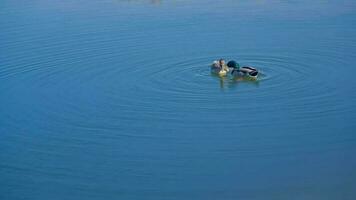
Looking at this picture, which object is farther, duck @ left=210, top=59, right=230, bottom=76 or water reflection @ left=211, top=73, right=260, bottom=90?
duck @ left=210, top=59, right=230, bottom=76

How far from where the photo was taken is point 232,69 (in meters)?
9.64

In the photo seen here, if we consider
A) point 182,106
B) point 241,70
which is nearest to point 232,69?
point 241,70

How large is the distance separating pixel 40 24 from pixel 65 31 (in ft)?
2.83

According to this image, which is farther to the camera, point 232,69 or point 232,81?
point 232,69

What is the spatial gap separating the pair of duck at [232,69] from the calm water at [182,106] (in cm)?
14

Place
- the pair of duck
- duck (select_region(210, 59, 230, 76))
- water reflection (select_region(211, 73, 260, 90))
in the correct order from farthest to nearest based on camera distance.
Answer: duck (select_region(210, 59, 230, 76)) → the pair of duck → water reflection (select_region(211, 73, 260, 90))

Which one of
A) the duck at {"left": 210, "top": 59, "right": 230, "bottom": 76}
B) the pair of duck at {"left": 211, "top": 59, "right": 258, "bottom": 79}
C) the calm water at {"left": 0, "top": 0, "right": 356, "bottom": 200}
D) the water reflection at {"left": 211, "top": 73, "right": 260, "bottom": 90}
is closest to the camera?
the calm water at {"left": 0, "top": 0, "right": 356, "bottom": 200}

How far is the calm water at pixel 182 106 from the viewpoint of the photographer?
6.88 metres

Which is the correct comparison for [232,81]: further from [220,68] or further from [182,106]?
[182,106]

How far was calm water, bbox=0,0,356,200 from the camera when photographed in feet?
22.6

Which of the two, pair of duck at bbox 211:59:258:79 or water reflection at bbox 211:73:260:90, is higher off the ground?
pair of duck at bbox 211:59:258:79

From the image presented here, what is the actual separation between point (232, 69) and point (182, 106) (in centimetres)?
132

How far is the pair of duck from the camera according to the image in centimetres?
939

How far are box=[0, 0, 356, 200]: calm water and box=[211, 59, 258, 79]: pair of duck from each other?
137 mm
